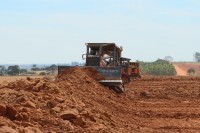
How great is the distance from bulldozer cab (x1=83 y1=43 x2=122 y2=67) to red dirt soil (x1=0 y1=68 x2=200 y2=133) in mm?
1667

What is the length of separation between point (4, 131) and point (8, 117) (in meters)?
1.18

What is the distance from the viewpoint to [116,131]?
8703mm

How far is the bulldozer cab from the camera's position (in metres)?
18.6

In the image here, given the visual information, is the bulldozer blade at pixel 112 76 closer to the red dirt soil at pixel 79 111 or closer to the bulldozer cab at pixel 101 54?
the red dirt soil at pixel 79 111

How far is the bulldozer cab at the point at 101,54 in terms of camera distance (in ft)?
61.0

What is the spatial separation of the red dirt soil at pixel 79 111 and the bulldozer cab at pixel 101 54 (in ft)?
5.47

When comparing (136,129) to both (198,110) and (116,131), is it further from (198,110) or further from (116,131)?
(198,110)

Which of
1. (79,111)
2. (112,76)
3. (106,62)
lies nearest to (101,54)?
(106,62)

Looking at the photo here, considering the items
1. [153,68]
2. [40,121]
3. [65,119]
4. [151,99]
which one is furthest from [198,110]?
[153,68]

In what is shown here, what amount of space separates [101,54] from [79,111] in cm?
987

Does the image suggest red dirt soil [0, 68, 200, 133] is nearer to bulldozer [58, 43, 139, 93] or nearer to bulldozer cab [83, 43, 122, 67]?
bulldozer [58, 43, 139, 93]

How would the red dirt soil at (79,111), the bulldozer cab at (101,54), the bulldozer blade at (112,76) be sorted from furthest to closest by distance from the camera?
the bulldozer cab at (101,54) < the bulldozer blade at (112,76) < the red dirt soil at (79,111)

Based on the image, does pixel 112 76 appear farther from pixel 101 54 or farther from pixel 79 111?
pixel 79 111

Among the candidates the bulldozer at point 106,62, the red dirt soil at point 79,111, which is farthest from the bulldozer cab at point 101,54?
the red dirt soil at point 79,111
